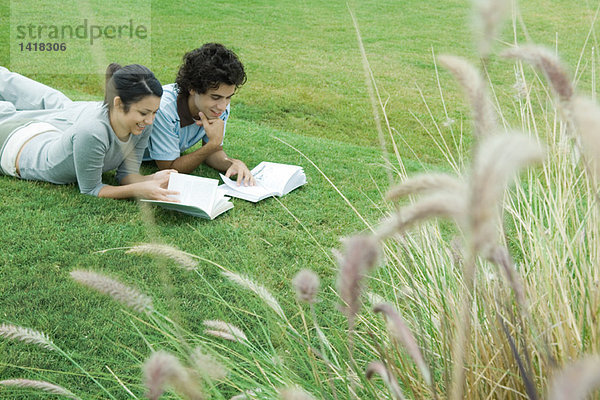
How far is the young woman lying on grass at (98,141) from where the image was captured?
120 inches

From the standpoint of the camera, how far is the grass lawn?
2.05 m

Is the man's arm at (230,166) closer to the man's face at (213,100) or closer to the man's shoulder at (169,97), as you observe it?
the man's face at (213,100)

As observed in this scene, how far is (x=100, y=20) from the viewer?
31.2 ft

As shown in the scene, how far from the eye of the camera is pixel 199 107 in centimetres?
361

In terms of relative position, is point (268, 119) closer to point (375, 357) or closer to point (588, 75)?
point (375, 357)

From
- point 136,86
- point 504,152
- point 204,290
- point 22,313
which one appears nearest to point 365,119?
point 136,86

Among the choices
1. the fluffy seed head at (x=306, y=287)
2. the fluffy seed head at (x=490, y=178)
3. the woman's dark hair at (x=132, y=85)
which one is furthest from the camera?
the woman's dark hair at (x=132, y=85)

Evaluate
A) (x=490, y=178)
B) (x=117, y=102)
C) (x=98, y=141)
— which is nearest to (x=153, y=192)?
(x=98, y=141)

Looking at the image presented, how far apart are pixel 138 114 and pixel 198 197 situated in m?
0.58

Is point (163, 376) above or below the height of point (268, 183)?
above

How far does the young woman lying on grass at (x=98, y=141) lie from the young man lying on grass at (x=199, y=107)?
0.50ft

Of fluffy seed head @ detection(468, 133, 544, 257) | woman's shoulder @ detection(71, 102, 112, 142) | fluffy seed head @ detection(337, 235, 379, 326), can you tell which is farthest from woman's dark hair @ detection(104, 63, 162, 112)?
fluffy seed head @ detection(468, 133, 544, 257)

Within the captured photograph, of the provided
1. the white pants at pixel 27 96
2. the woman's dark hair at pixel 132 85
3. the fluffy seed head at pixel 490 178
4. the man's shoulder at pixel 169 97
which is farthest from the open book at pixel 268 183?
the fluffy seed head at pixel 490 178

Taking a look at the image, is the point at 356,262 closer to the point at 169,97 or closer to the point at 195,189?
the point at 195,189
